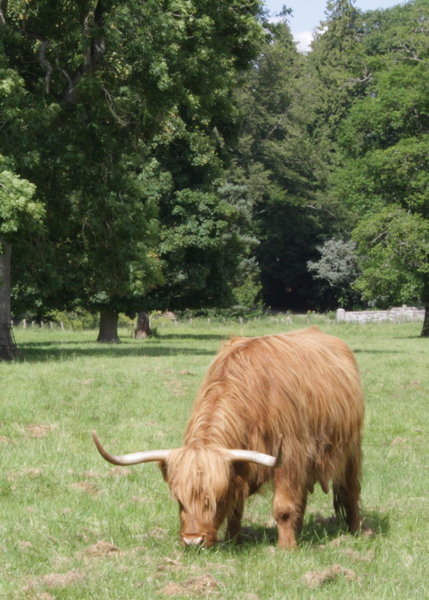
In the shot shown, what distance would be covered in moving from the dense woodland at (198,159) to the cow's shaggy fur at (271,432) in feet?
47.1

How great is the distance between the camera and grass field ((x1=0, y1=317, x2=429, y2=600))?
608 centimetres

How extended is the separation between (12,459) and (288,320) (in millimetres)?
56409

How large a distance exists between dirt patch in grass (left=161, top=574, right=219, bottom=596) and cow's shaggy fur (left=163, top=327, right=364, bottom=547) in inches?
15.6

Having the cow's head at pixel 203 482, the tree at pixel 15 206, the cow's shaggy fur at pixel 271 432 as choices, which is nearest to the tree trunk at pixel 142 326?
the tree at pixel 15 206

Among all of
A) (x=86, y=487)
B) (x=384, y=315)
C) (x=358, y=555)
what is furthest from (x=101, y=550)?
(x=384, y=315)

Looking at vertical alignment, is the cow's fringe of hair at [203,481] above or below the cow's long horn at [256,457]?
below

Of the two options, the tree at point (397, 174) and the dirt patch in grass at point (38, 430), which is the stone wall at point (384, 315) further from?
the dirt patch in grass at point (38, 430)

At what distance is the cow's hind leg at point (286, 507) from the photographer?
6.90 m

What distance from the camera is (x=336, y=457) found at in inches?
294

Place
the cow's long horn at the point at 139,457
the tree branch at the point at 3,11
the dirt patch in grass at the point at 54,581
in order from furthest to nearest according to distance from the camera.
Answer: the tree branch at the point at 3,11 → the cow's long horn at the point at 139,457 → the dirt patch in grass at the point at 54,581

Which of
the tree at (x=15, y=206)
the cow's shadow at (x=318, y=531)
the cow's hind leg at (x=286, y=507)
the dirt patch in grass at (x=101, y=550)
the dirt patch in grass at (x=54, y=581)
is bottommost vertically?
the cow's shadow at (x=318, y=531)

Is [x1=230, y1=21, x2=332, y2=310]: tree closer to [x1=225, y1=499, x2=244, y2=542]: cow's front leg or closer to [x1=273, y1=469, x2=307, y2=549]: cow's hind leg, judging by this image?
[x1=225, y1=499, x2=244, y2=542]: cow's front leg

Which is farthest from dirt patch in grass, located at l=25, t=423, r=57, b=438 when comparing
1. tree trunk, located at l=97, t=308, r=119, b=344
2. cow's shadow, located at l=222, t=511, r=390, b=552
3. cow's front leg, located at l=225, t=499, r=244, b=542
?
tree trunk, located at l=97, t=308, r=119, b=344

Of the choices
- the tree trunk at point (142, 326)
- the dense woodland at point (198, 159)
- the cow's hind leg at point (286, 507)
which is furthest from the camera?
the tree trunk at point (142, 326)
